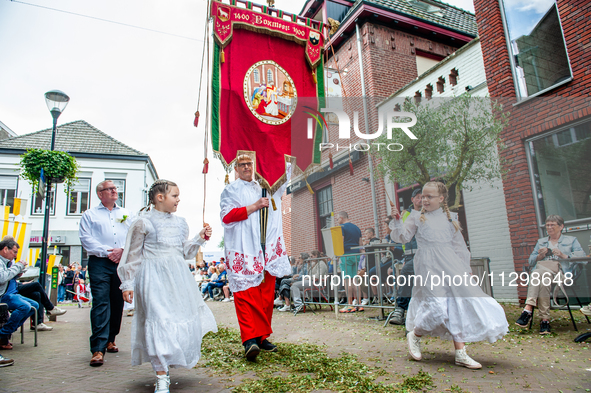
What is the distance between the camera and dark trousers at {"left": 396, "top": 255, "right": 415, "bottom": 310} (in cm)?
538

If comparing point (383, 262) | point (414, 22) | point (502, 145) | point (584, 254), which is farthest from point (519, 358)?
point (414, 22)

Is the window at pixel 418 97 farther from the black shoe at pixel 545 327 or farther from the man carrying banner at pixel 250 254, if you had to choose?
the man carrying banner at pixel 250 254

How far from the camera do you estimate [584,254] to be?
4359mm

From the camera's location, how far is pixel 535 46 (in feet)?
23.2

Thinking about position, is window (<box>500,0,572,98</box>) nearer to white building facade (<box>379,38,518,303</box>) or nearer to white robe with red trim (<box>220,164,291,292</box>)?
white building facade (<box>379,38,518,303</box>)

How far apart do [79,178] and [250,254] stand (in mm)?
23244

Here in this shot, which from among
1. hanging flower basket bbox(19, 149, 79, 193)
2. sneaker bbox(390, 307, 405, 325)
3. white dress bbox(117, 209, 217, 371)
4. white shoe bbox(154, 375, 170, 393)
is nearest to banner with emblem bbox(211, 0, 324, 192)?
white dress bbox(117, 209, 217, 371)

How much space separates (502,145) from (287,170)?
3.32 metres

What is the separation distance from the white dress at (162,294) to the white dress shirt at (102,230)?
1399 mm

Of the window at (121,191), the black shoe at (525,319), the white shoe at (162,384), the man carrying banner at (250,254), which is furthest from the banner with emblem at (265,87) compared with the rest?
the window at (121,191)

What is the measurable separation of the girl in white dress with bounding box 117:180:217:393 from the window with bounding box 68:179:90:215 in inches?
904

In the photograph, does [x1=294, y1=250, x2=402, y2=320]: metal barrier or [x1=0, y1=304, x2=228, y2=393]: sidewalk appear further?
[x1=294, y1=250, x2=402, y2=320]: metal barrier

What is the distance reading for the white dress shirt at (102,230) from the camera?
4.15m

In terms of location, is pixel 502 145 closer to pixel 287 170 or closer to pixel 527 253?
pixel 527 253
